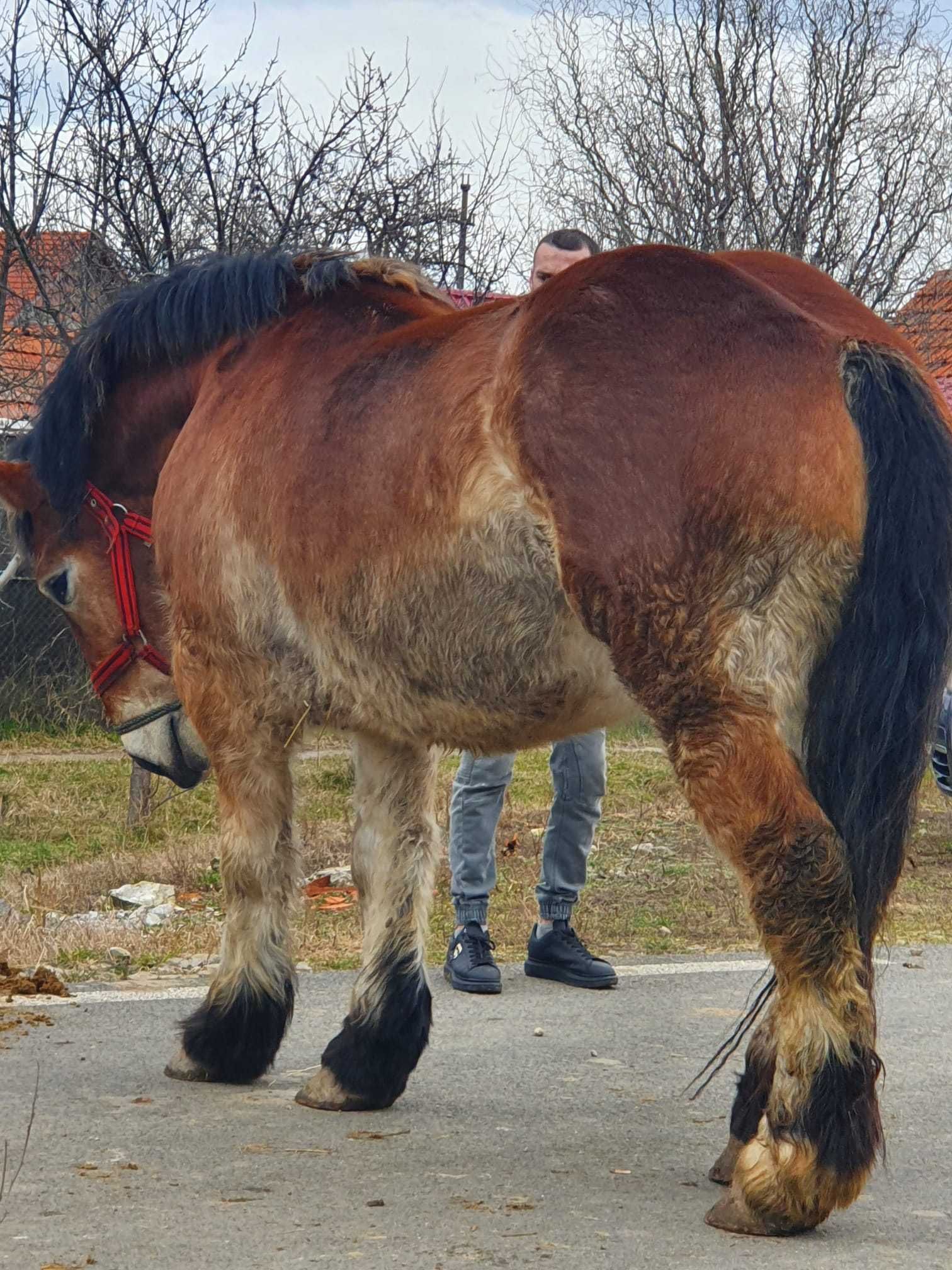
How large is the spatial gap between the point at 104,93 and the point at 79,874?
4.30 m

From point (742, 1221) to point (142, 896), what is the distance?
4.45 metres

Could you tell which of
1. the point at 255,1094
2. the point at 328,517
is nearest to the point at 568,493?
the point at 328,517

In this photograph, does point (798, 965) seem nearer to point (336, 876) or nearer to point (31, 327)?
point (336, 876)

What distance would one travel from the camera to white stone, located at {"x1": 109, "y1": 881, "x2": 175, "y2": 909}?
711cm

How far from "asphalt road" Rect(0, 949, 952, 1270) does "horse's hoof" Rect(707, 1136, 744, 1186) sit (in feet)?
0.10

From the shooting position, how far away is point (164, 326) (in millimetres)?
4621

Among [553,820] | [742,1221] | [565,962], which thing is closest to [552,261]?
[553,820]

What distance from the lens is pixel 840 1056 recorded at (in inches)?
122

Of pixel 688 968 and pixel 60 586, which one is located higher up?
pixel 60 586

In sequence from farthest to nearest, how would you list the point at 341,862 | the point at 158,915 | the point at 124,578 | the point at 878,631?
the point at 341,862, the point at 158,915, the point at 124,578, the point at 878,631

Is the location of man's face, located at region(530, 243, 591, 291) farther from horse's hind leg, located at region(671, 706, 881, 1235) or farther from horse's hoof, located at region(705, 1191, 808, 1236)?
horse's hoof, located at region(705, 1191, 808, 1236)

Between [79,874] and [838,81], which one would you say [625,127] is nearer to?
[838,81]

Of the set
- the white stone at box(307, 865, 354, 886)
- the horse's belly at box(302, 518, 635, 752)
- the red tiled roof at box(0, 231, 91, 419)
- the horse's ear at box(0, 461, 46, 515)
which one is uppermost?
the red tiled roof at box(0, 231, 91, 419)

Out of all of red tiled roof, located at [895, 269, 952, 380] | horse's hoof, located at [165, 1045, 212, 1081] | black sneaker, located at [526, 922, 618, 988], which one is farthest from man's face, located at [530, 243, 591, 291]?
red tiled roof, located at [895, 269, 952, 380]
